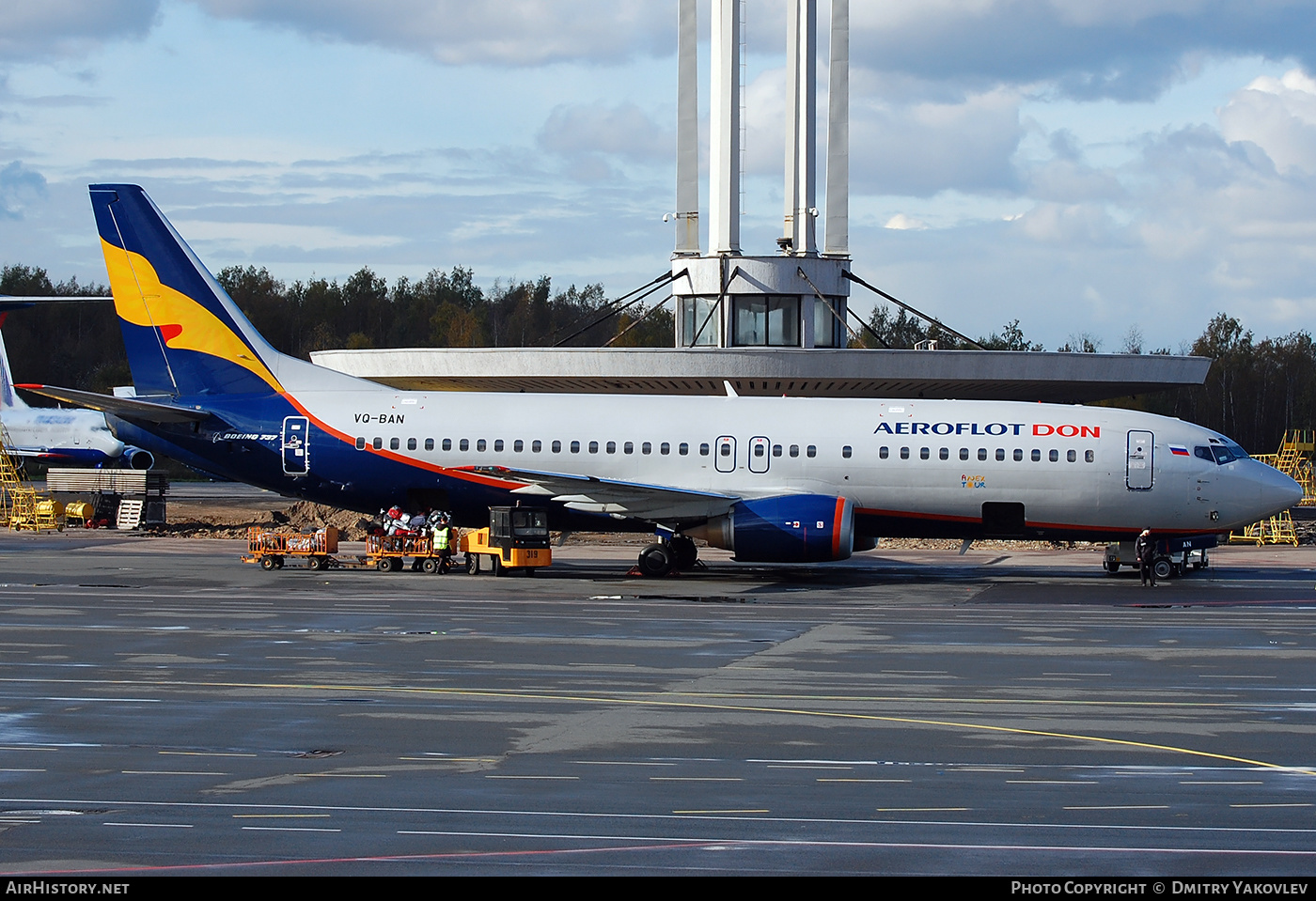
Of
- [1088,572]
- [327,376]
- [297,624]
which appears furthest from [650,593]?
[1088,572]

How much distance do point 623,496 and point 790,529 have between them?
422cm

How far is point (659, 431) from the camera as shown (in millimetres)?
34406

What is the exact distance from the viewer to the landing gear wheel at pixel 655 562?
1344 inches

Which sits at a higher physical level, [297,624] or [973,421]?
[973,421]

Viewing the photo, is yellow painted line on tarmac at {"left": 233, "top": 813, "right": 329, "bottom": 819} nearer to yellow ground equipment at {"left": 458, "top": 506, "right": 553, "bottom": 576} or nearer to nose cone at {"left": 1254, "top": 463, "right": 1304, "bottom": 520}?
Result: yellow ground equipment at {"left": 458, "top": 506, "right": 553, "bottom": 576}

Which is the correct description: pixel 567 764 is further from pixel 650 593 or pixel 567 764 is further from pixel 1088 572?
pixel 1088 572

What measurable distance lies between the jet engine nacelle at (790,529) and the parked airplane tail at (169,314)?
43.0ft

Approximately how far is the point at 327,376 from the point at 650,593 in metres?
12.0

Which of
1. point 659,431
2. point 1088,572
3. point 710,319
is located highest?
point 710,319

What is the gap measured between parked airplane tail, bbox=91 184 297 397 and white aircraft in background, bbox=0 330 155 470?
113 ft

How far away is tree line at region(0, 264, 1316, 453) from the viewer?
118 metres

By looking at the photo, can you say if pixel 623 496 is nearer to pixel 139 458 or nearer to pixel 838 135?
pixel 838 135

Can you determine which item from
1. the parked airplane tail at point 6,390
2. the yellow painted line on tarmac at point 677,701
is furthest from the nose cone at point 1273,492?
the parked airplane tail at point 6,390
